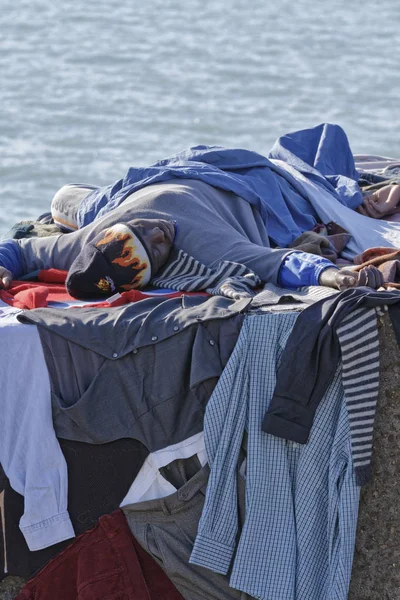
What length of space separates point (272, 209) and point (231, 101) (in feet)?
25.1

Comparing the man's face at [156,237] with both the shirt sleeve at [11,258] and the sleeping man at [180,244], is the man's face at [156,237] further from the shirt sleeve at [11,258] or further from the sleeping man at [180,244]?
the shirt sleeve at [11,258]

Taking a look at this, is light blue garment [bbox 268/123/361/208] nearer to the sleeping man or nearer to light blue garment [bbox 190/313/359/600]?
the sleeping man

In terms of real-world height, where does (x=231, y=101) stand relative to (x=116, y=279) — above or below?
below

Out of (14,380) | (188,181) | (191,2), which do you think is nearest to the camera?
(14,380)

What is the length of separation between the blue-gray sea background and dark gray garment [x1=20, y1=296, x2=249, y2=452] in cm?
517

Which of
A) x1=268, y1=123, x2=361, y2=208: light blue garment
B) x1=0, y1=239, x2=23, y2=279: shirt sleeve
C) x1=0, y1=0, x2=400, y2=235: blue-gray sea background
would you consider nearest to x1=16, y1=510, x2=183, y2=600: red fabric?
x1=0, y1=239, x2=23, y2=279: shirt sleeve

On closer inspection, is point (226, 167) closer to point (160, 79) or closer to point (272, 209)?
point (272, 209)

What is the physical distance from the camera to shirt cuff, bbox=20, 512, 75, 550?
116 inches

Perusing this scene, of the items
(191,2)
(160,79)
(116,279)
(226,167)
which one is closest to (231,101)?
(160,79)

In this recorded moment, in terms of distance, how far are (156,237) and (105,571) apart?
1.09m

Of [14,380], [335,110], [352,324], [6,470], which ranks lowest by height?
[335,110]

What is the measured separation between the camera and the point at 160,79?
12.1 m

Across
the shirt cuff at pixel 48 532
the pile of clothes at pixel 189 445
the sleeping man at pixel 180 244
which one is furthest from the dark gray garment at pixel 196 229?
the shirt cuff at pixel 48 532

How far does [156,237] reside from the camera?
3426 millimetres
